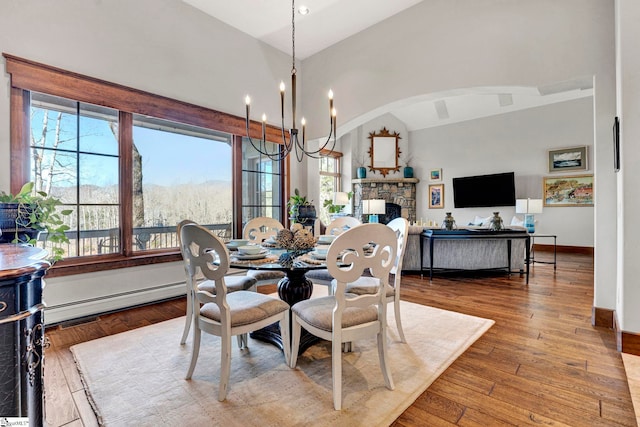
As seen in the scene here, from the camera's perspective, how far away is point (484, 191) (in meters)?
8.23

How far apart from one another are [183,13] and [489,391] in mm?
4669

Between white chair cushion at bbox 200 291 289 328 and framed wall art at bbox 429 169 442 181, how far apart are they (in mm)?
8222

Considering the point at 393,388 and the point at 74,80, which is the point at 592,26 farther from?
the point at 74,80

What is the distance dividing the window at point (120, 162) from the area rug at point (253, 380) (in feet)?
3.94

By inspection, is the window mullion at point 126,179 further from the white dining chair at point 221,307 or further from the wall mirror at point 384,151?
the wall mirror at point 384,151

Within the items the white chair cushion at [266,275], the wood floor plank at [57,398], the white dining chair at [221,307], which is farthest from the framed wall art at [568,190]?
the wood floor plank at [57,398]

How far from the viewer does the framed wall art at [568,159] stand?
7090 mm

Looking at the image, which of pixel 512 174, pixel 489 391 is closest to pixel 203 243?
pixel 489 391

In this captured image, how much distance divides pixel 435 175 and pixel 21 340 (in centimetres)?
941

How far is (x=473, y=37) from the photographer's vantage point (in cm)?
356

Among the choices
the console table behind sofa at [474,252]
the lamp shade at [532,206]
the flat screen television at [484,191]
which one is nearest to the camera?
the console table behind sofa at [474,252]

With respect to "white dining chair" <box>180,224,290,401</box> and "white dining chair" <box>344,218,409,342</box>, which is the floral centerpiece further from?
"white dining chair" <box>180,224,290,401</box>

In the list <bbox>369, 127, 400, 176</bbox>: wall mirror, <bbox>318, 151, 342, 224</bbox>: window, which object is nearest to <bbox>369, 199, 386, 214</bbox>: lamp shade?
<bbox>318, 151, 342, 224</bbox>: window

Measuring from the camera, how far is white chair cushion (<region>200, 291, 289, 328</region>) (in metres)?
1.75
